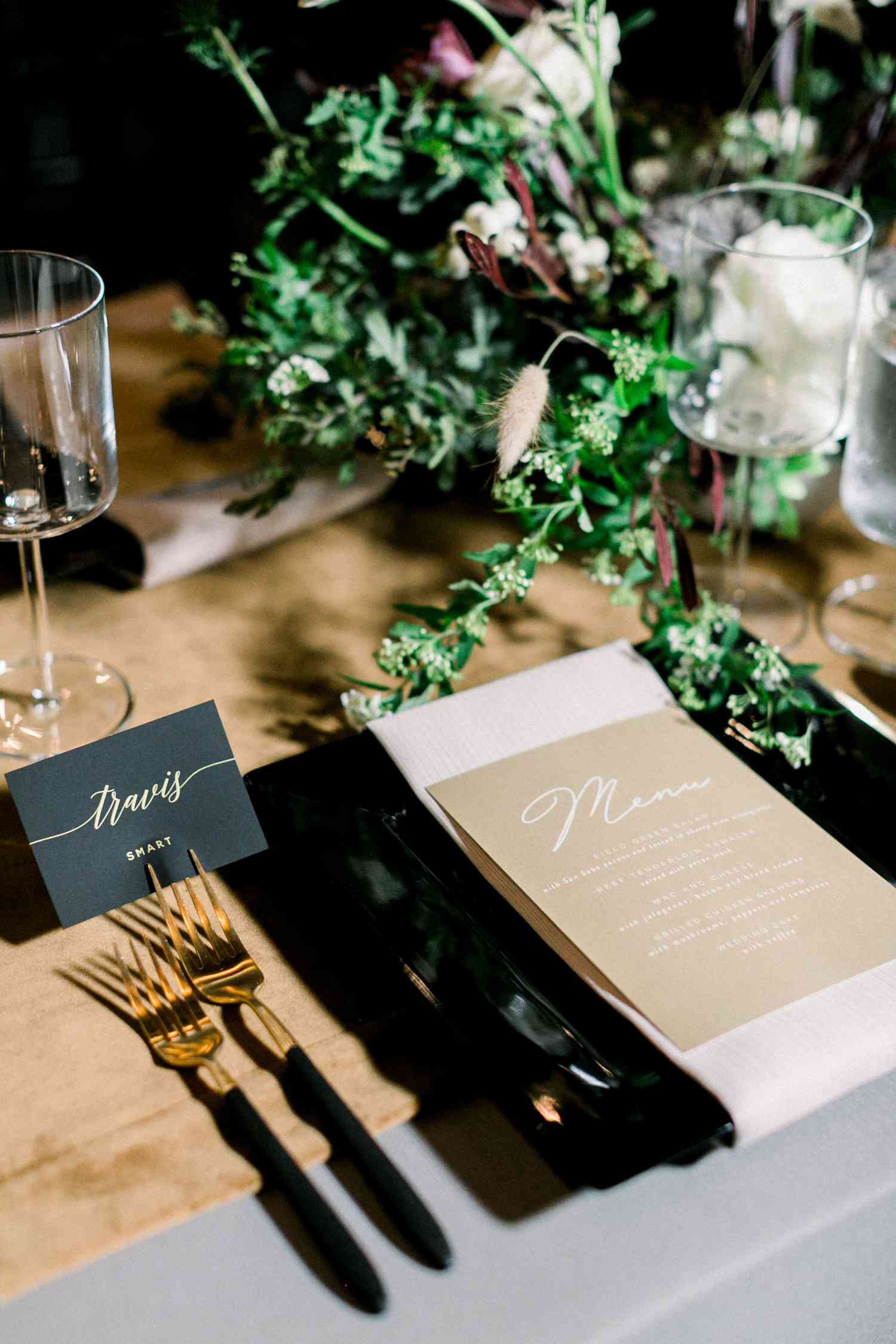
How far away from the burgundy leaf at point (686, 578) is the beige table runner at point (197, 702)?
0.52 ft

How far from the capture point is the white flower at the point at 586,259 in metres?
1.03

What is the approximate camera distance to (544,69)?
997 millimetres

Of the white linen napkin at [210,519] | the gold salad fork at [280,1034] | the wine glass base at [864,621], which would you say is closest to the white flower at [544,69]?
the white linen napkin at [210,519]

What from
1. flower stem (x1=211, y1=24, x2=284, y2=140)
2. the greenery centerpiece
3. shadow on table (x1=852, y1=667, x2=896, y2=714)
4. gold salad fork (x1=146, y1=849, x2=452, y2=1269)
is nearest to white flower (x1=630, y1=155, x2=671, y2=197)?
the greenery centerpiece

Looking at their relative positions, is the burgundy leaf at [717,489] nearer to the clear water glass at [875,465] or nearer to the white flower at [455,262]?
the clear water glass at [875,465]

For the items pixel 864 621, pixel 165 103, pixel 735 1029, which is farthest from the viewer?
pixel 165 103

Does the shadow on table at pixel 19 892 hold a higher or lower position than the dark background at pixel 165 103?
lower

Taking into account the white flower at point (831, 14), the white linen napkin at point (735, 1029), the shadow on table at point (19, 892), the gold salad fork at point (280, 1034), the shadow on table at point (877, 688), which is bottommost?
the shadow on table at point (877, 688)

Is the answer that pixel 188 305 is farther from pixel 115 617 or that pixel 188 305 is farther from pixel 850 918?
pixel 850 918

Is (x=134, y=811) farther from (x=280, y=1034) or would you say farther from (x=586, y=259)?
(x=586, y=259)

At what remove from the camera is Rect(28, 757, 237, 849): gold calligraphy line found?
2.38 ft

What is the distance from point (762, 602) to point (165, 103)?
1.30 m

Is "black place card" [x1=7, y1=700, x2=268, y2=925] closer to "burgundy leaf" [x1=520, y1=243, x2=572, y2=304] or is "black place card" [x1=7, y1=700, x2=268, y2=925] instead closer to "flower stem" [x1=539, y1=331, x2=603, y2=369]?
"flower stem" [x1=539, y1=331, x2=603, y2=369]

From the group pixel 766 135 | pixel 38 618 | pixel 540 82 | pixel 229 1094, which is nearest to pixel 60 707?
pixel 38 618
